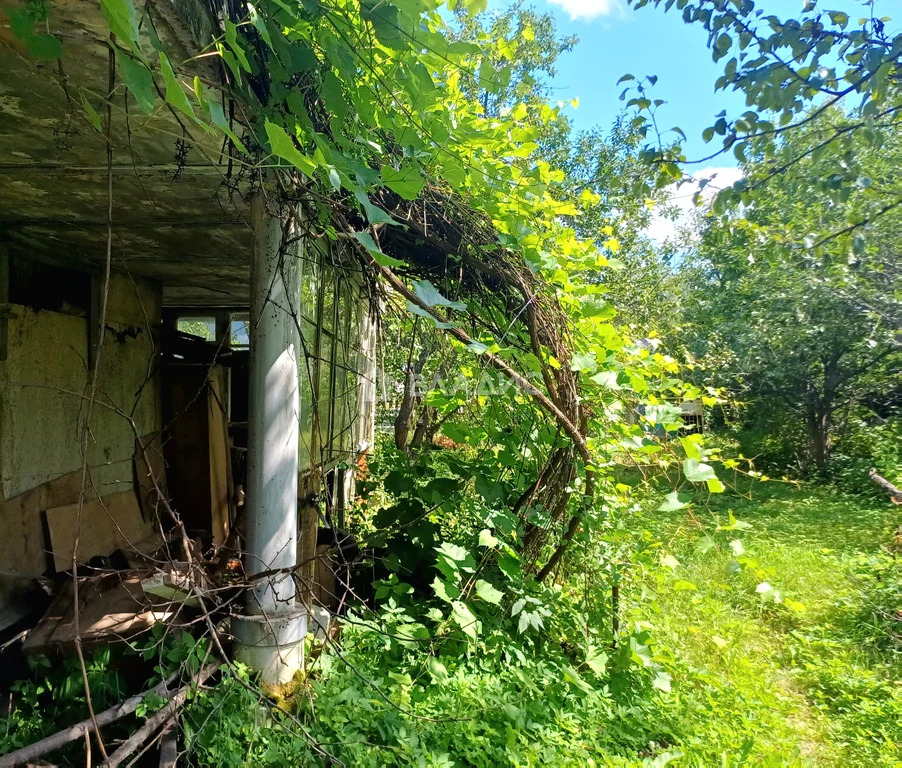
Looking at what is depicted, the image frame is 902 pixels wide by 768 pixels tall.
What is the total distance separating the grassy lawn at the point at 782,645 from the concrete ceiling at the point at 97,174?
2.31 meters

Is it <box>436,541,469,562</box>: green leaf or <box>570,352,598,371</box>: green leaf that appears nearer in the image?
<box>570,352,598,371</box>: green leaf

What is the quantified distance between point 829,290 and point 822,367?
1772 mm

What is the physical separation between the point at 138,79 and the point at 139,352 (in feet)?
13.6

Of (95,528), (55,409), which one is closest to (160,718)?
(95,528)

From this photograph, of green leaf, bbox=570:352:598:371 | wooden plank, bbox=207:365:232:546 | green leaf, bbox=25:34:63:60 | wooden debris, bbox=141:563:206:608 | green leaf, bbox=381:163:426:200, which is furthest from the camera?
wooden plank, bbox=207:365:232:546

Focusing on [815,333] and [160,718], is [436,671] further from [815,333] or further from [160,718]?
[815,333]

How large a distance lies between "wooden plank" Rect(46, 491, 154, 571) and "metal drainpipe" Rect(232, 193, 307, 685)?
143cm

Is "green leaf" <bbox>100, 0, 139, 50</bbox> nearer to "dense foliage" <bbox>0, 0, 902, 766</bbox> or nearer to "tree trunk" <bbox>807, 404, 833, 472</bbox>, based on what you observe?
"dense foliage" <bbox>0, 0, 902, 766</bbox>

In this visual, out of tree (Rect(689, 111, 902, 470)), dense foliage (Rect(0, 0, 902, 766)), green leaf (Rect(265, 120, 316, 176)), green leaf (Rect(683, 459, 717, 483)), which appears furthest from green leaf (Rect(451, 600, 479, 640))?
tree (Rect(689, 111, 902, 470))

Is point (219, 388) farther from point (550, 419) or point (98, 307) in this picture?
point (550, 419)

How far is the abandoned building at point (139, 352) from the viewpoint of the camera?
182 centimetres

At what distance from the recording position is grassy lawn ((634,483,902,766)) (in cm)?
264

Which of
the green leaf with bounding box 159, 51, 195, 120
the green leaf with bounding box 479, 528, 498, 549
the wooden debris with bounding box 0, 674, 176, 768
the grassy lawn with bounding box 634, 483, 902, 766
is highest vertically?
the green leaf with bounding box 159, 51, 195, 120

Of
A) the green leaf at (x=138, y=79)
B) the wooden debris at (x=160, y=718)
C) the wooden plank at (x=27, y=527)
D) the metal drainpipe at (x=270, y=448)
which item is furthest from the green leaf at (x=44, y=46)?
the wooden plank at (x=27, y=527)
